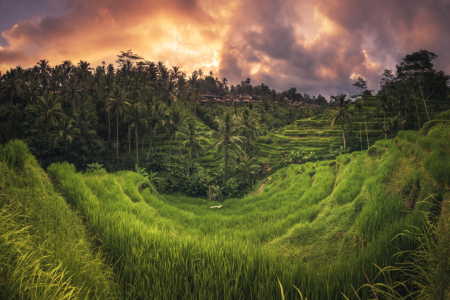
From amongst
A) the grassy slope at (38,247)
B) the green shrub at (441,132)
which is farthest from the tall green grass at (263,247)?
the green shrub at (441,132)

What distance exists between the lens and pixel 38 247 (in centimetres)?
184

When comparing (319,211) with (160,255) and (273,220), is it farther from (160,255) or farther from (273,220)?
(160,255)

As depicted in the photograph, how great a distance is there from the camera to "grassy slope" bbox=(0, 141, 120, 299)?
1.38 m

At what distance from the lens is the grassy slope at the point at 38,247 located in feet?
4.54

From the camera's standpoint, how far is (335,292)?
190 cm

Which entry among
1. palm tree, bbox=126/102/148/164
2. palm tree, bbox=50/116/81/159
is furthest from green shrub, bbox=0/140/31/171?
palm tree, bbox=126/102/148/164

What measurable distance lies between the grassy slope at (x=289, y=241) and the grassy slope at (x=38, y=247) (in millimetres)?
369

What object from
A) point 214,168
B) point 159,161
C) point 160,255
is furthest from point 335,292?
point 159,161

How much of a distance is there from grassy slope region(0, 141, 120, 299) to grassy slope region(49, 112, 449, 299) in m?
0.37

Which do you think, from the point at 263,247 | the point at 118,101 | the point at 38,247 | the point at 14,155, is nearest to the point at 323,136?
the point at 118,101

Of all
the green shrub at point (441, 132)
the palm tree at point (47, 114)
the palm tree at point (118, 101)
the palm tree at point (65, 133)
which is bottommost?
the green shrub at point (441, 132)

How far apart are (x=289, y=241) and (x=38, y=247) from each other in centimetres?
659

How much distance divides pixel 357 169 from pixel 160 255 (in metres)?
8.97

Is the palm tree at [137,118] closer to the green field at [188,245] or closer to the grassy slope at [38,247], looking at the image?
the green field at [188,245]
